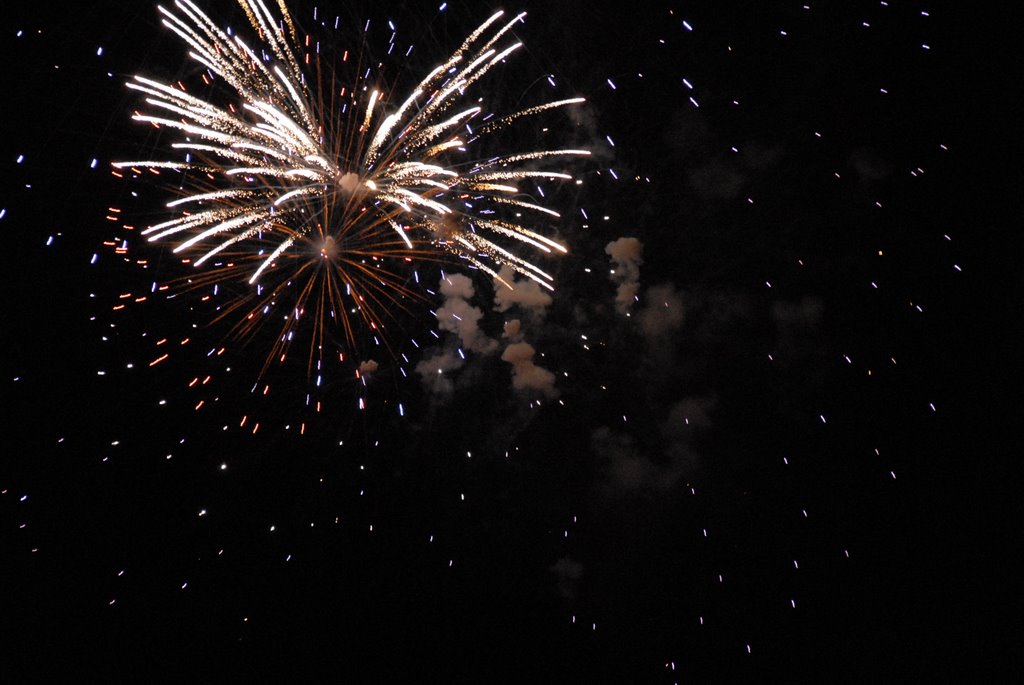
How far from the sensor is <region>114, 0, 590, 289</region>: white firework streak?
194 inches

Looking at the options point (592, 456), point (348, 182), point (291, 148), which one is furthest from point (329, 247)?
point (592, 456)

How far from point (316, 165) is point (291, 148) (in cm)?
27

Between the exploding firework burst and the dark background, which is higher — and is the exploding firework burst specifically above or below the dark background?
above

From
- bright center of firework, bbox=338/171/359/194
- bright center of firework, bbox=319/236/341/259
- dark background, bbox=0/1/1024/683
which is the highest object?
bright center of firework, bbox=338/171/359/194

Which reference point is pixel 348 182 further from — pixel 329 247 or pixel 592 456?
pixel 592 456

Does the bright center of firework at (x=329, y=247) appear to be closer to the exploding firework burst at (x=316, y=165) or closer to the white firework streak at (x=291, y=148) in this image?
the exploding firework burst at (x=316, y=165)

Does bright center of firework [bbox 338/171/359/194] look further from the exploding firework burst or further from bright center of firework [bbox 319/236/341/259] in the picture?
bright center of firework [bbox 319/236/341/259]

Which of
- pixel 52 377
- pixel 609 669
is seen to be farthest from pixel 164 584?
pixel 609 669

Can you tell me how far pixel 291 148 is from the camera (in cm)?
502

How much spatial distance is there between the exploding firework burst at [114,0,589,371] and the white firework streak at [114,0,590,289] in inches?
0.6

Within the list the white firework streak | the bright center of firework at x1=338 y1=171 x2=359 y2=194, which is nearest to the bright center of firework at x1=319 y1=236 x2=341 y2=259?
the white firework streak

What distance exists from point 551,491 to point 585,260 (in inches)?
137

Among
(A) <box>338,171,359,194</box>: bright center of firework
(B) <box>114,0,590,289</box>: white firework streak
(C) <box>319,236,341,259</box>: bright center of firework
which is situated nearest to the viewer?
(B) <box>114,0,590,289</box>: white firework streak

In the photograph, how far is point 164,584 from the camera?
744 cm
